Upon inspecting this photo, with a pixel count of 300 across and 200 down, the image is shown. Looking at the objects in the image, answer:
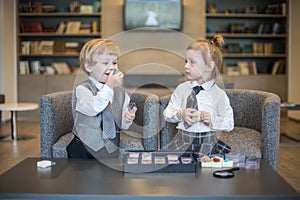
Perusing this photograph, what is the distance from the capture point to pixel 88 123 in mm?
2135

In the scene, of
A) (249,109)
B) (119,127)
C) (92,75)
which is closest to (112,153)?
(119,127)

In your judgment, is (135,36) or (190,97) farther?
(135,36)

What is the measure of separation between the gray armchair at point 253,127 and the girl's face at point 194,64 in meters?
0.36

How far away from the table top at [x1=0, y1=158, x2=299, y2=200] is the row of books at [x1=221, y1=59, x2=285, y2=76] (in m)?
5.40

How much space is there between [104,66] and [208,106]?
601 mm

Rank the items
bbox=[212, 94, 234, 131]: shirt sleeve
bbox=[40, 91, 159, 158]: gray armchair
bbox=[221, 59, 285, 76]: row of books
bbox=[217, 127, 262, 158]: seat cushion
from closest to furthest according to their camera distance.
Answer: bbox=[212, 94, 234, 131]: shirt sleeve → bbox=[217, 127, 262, 158]: seat cushion → bbox=[40, 91, 159, 158]: gray armchair → bbox=[221, 59, 285, 76]: row of books

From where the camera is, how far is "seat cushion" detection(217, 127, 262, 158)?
2.55m

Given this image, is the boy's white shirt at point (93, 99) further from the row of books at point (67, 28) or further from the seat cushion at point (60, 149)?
the row of books at point (67, 28)

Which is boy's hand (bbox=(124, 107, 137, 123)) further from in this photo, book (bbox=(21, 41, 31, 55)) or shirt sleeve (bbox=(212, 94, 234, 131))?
book (bbox=(21, 41, 31, 55))

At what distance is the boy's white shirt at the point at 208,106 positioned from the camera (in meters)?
2.27

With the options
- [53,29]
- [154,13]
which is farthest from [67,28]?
[154,13]

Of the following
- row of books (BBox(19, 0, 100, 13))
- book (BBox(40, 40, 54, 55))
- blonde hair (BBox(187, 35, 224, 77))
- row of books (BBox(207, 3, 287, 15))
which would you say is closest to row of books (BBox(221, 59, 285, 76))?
row of books (BBox(207, 3, 287, 15))

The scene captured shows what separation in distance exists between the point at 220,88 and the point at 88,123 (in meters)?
0.79

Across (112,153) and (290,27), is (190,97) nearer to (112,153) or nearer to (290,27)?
(112,153)
